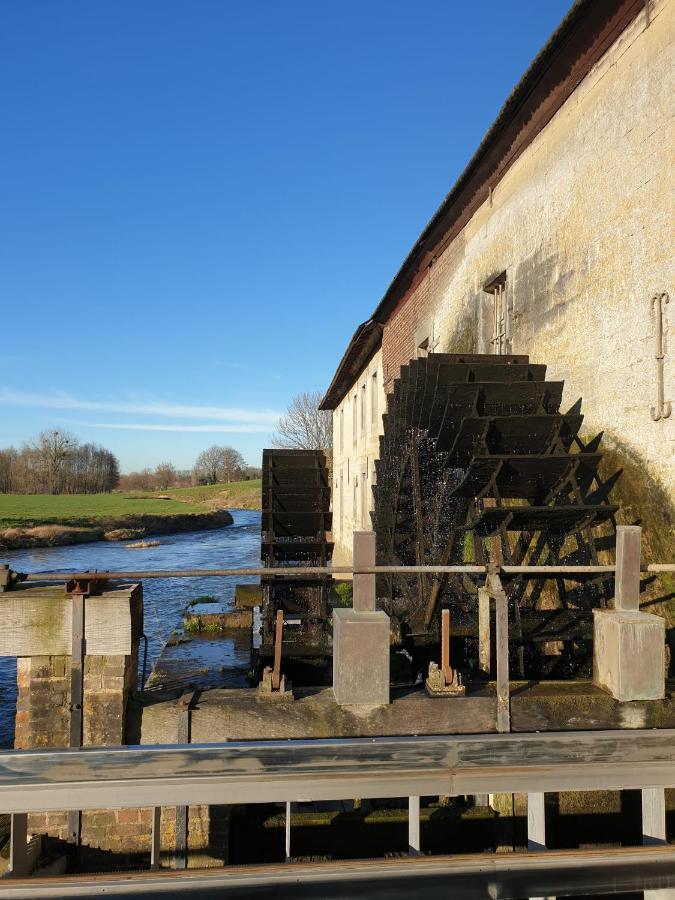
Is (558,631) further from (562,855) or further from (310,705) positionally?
(562,855)

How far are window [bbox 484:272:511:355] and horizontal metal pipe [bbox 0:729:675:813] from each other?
793cm

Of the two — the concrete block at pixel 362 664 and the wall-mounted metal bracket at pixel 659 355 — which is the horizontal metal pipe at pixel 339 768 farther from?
the wall-mounted metal bracket at pixel 659 355

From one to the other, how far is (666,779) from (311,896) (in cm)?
83

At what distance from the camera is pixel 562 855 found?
4.90 feet

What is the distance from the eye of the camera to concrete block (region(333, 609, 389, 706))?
13.5 ft

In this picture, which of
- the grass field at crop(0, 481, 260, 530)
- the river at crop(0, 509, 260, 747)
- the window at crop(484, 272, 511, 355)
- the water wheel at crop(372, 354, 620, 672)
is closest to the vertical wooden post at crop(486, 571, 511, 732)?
the water wheel at crop(372, 354, 620, 672)

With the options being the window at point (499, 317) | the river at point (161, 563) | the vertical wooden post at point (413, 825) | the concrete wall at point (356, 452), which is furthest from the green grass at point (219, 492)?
the vertical wooden post at point (413, 825)

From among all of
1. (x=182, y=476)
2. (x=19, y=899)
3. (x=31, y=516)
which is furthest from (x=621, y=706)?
(x=182, y=476)

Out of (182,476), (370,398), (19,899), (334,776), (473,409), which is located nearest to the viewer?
(19,899)

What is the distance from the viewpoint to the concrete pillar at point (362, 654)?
4098mm

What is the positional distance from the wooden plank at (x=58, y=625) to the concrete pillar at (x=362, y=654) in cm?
123

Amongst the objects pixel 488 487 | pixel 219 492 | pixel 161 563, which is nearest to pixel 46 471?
pixel 219 492

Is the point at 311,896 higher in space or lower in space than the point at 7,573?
lower

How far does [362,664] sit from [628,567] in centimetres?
174
